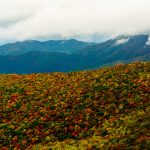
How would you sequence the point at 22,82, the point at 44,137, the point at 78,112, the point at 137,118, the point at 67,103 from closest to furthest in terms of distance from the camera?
1. the point at 137,118
2. the point at 44,137
3. the point at 78,112
4. the point at 67,103
5. the point at 22,82

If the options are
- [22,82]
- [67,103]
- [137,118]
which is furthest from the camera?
[22,82]

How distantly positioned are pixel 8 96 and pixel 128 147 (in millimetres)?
23773

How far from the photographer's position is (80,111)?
3647 cm

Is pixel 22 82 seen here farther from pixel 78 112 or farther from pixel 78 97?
pixel 78 112

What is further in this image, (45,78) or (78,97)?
(45,78)

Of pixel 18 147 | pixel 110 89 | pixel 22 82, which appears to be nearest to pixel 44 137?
pixel 18 147

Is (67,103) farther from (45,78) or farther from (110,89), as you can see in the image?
(45,78)

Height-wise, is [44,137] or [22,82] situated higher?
[22,82]

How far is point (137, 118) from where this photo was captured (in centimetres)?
3025

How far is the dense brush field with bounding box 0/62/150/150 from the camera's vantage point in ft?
Answer: 93.9

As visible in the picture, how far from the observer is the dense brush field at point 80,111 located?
28.6 meters

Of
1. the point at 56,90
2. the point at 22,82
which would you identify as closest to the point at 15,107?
the point at 56,90

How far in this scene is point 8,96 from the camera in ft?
146

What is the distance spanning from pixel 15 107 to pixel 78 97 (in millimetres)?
6607
